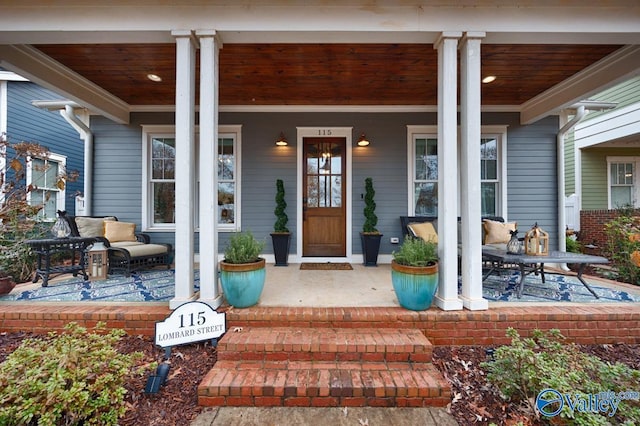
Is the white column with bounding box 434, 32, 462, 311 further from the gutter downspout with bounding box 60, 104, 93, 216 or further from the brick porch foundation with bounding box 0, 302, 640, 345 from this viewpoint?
the gutter downspout with bounding box 60, 104, 93, 216

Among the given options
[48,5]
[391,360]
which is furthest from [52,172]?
[391,360]

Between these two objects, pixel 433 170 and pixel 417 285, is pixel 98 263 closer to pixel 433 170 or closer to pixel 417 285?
pixel 417 285

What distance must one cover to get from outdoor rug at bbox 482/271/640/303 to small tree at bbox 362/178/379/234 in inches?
71.5

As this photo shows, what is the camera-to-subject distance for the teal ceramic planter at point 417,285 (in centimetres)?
245

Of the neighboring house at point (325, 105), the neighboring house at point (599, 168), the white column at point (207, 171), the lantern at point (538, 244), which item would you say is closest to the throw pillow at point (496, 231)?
the neighboring house at point (325, 105)

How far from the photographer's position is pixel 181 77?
8.31 feet

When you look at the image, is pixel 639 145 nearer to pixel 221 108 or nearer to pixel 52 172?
pixel 221 108

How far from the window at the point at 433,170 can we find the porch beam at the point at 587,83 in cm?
54

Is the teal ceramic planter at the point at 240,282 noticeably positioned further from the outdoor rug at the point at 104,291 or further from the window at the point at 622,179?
the window at the point at 622,179

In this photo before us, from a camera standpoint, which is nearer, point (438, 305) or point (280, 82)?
point (438, 305)

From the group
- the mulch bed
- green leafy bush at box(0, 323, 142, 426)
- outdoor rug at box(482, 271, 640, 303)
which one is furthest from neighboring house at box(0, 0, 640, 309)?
green leafy bush at box(0, 323, 142, 426)

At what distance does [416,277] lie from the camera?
96.3 inches

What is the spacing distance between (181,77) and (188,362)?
2433 mm

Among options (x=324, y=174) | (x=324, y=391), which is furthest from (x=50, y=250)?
(x=324, y=174)
